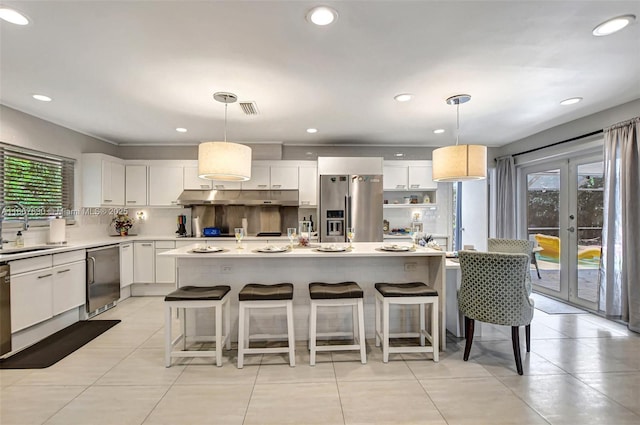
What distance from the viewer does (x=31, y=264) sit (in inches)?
119

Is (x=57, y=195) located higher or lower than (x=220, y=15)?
lower

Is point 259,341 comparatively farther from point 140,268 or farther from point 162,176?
point 162,176

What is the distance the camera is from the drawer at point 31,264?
2834 mm

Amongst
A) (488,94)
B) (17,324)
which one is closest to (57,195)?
(17,324)

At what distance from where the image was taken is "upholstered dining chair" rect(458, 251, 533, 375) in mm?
2486

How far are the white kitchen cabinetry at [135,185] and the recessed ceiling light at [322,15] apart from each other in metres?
4.38

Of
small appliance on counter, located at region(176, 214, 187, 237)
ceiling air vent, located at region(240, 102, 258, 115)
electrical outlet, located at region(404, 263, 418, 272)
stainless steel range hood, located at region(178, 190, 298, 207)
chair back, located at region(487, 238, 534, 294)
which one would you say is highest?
ceiling air vent, located at region(240, 102, 258, 115)

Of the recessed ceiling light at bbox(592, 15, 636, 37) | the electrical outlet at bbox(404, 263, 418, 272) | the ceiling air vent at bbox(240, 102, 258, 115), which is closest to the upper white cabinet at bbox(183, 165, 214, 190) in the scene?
the ceiling air vent at bbox(240, 102, 258, 115)

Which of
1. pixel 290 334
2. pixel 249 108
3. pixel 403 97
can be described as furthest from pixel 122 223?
pixel 403 97

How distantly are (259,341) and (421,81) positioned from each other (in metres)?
2.93

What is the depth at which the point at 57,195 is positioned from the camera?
417 cm

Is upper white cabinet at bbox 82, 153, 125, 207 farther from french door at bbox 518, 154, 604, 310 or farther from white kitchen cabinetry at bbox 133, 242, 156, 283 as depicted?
french door at bbox 518, 154, 604, 310

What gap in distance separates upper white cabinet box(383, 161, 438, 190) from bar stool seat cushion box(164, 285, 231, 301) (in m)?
3.59

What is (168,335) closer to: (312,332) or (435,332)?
(312,332)
